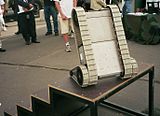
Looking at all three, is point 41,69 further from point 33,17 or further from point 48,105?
point 48,105

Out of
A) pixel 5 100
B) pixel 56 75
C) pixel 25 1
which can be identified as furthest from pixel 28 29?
pixel 5 100

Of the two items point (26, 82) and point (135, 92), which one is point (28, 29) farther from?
point (135, 92)

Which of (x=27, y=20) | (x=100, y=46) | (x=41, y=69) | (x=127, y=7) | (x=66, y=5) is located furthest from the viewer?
(x=127, y=7)

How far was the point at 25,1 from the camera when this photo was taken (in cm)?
631

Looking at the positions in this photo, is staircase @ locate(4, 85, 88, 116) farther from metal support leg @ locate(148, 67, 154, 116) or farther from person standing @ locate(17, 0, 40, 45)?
person standing @ locate(17, 0, 40, 45)

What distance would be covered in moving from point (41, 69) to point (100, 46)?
262 centimetres

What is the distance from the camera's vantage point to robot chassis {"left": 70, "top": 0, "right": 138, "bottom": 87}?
2.19 m

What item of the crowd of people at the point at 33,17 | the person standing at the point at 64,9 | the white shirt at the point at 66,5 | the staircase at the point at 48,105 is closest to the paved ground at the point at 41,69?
the staircase at the point at 48,105

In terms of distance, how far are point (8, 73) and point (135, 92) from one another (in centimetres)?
228

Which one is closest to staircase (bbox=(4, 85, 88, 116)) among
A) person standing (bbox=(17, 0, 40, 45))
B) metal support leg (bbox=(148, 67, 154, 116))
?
metal support leg (bbox=(148, 67, 154, 116))

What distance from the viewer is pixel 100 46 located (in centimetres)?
232

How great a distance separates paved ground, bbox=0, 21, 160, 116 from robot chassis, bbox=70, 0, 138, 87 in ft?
2.26

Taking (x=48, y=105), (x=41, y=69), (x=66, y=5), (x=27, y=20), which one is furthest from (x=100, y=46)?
(x=27, y=20)

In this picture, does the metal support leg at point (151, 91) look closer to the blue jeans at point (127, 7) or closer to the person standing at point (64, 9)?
the person standing at point (64, 9)
